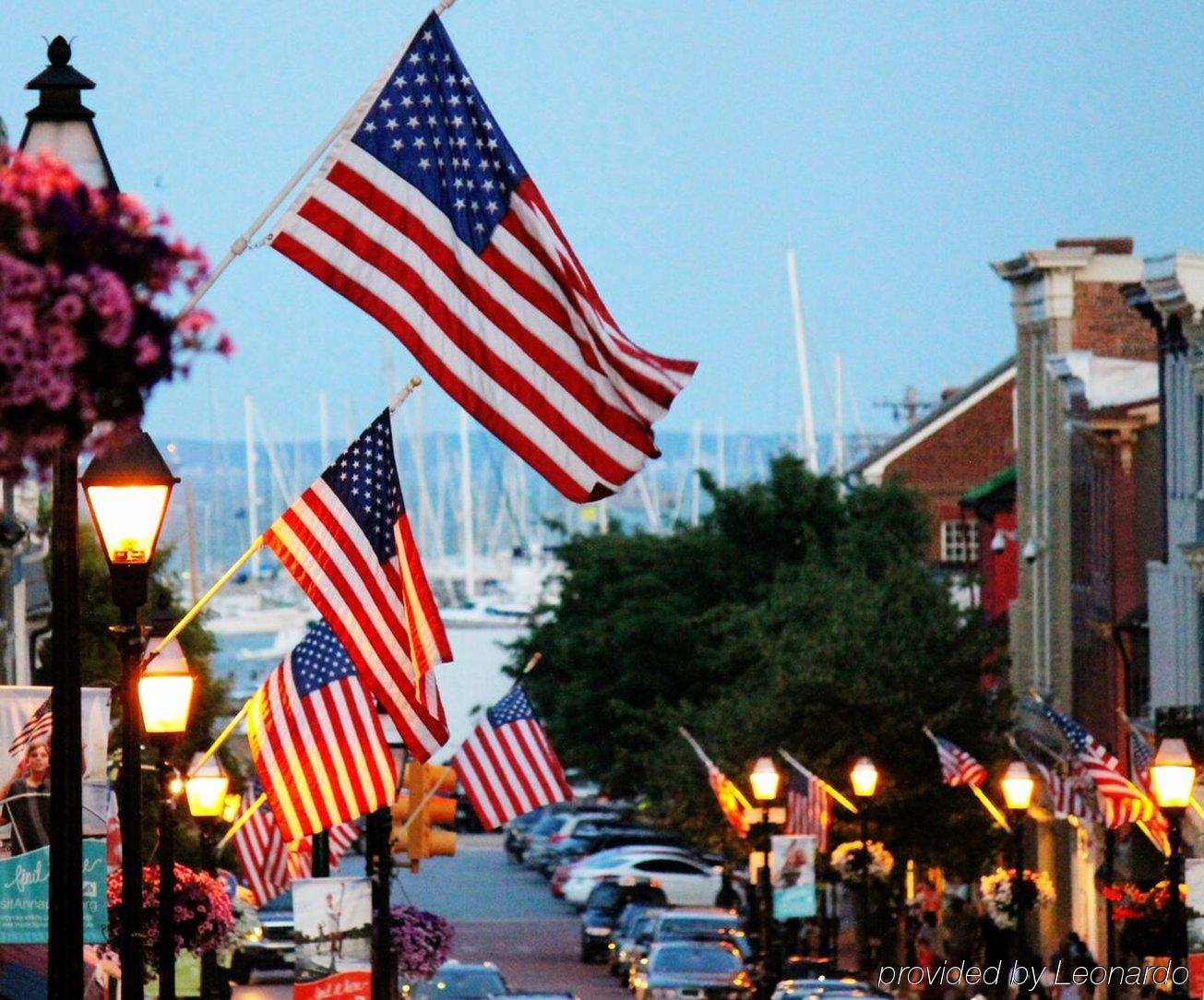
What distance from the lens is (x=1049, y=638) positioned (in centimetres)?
5638

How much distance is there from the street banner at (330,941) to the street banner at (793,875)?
16864mm

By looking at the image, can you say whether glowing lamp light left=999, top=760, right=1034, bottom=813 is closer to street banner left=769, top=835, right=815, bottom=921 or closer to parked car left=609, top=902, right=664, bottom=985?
street banner left=769, top=835, right=815, bottom=921

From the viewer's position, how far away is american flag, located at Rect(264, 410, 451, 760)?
19.1m

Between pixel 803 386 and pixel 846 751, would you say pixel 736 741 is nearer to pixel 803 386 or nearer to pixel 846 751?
pixel 846 751

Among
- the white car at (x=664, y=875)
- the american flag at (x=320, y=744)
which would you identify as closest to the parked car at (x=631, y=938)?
the white car at (x=664, y=875)

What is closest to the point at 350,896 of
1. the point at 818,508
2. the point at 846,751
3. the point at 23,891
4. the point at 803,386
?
the point at 23,891

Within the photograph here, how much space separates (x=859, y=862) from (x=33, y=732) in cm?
2876

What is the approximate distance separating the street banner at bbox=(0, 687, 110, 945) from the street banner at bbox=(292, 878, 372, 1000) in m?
6.19

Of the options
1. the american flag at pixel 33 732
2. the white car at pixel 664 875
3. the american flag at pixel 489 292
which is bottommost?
the white car at pixel 664 875

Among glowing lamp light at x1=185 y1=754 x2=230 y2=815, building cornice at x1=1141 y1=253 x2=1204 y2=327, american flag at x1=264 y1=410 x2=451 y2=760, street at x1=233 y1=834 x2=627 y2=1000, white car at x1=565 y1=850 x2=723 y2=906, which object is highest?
building cornice at x1=1141 y1=253 x2=1204 y2=327

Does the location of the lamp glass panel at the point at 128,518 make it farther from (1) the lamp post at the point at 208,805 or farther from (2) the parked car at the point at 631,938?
(2) the parked car at the point at 631,938

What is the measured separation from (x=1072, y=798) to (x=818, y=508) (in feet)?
129

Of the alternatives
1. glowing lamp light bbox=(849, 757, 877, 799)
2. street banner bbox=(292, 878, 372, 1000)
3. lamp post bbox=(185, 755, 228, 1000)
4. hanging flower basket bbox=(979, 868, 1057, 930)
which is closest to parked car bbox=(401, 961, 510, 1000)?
glowing lamp light bbox=(849, 757, 877, 799)

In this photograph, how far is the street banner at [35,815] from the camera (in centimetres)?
1686
